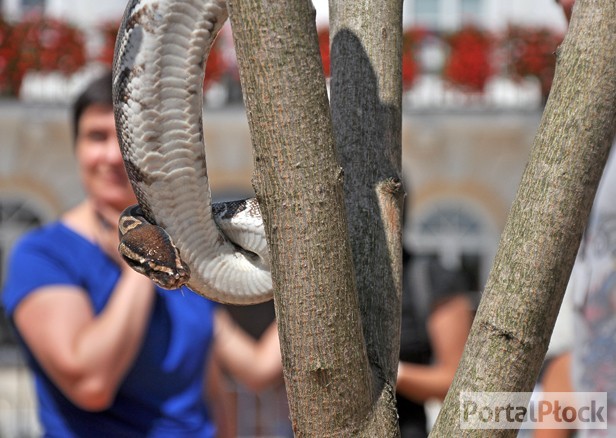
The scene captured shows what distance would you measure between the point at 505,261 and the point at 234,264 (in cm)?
40

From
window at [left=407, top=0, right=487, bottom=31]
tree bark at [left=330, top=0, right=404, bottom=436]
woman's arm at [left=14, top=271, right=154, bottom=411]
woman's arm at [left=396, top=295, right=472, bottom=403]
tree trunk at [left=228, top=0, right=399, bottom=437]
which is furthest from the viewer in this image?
window at [left=407, top=0, right=487, bottom=31]

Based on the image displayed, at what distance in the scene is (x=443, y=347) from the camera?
9.57 feet

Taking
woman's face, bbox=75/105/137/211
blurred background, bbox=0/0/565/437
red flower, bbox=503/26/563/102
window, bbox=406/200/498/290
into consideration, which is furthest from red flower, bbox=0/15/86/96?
woman's face, bbox=75/105/137/211

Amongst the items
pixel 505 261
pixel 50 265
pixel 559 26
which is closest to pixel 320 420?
pixel 505 261

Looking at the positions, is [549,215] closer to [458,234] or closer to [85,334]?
[85,334]

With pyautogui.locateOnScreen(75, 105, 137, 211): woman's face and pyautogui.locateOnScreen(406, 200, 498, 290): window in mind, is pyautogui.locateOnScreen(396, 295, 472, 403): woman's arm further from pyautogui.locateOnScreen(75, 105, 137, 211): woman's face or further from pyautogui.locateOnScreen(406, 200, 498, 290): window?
pyautogui.locateOnScreen(406, 200, 498, 290): window

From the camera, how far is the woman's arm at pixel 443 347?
9.16ft

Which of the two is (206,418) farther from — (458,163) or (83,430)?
(458,163)

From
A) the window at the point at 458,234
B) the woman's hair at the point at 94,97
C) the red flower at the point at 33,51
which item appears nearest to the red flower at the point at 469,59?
the window at the point at 458,234

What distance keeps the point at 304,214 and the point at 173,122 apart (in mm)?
290

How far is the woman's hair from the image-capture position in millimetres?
2846

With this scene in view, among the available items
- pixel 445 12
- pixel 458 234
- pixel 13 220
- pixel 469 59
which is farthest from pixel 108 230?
pixel 445 12

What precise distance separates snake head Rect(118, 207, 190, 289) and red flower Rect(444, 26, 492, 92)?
13091 mm

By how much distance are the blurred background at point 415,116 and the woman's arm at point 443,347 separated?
10582 mm
